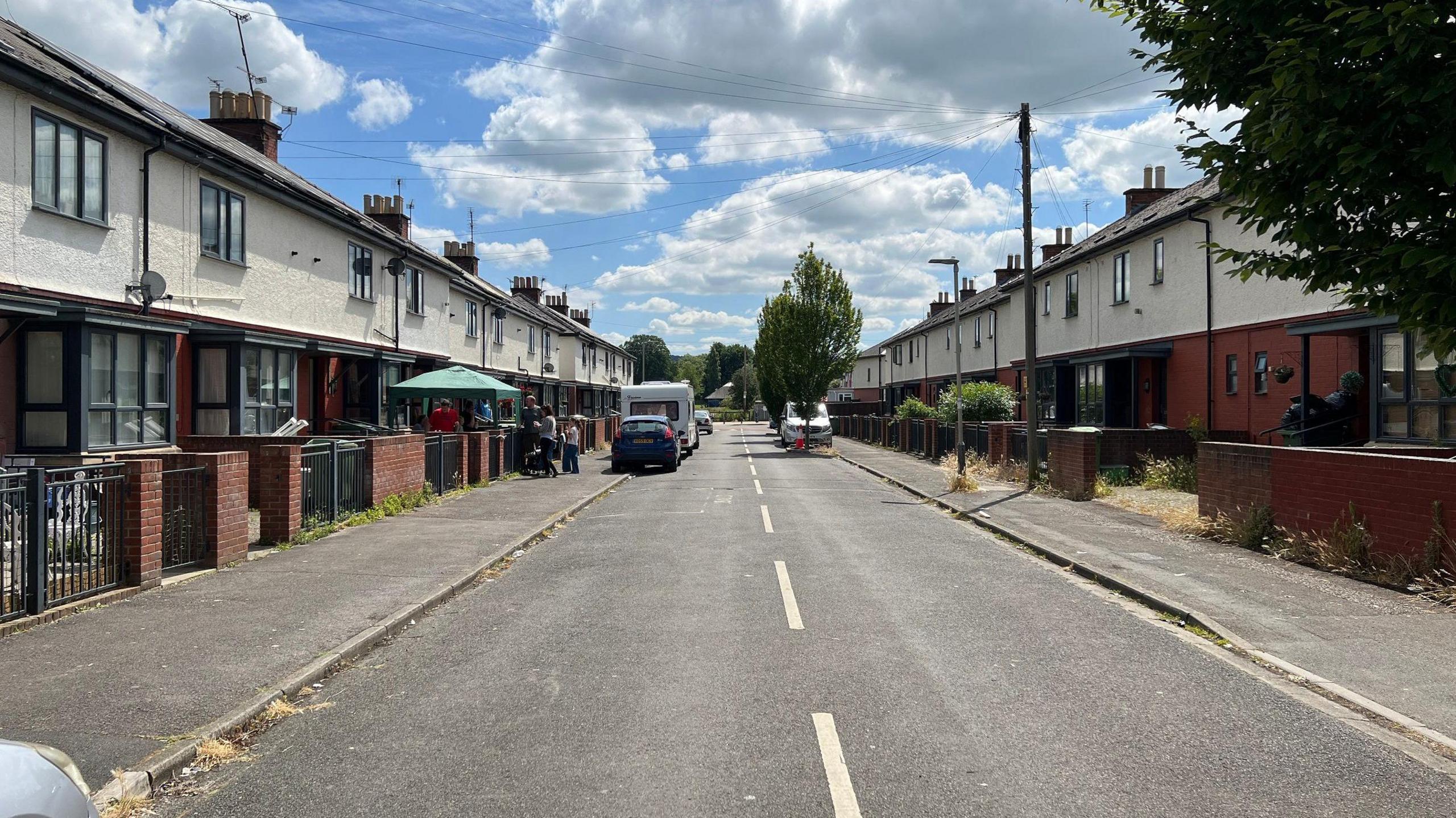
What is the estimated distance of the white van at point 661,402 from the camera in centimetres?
3334

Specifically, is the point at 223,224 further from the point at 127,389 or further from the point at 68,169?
the point at 127,389

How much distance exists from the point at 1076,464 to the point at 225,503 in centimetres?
1444

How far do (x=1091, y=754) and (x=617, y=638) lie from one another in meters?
3.68

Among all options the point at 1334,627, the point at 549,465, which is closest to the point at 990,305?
the point at 549,465

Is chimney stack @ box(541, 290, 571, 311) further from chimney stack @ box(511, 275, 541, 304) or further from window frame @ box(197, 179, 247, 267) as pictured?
window frame @ box(197, 179, 247, 267)

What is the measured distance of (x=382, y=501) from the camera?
1482 centimetres

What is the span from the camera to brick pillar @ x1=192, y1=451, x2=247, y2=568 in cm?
966

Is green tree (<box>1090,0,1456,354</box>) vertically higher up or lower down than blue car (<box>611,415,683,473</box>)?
higher up

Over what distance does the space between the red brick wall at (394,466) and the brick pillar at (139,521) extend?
5788 millimetres

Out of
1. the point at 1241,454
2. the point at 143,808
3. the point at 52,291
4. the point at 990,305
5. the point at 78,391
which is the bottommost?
the point at 143,808

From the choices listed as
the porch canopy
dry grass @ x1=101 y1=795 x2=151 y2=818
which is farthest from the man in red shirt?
dry grass @ x1=101 y1=795 x2=151 y2=818

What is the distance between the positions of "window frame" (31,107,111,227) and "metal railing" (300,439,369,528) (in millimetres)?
4571

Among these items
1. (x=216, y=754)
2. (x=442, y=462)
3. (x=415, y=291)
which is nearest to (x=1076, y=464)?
(x=442, y=462)

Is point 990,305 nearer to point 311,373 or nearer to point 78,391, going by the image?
point 311,373
